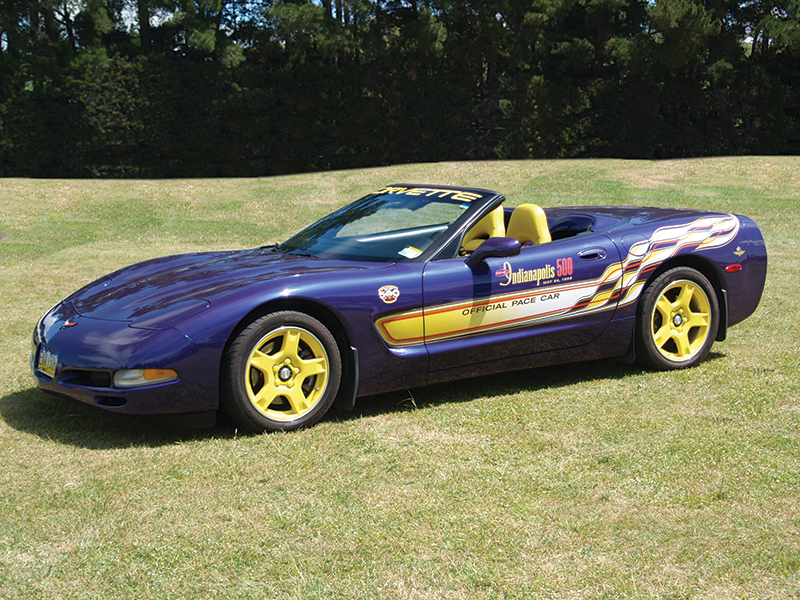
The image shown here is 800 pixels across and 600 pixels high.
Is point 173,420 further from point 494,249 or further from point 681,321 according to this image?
point 681,321

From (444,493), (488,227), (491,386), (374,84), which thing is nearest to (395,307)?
(491,386)

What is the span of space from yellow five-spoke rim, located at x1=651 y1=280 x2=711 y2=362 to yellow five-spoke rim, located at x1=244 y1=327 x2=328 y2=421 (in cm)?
233

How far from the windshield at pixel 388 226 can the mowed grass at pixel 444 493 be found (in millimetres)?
898

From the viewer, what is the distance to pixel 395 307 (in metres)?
4.30

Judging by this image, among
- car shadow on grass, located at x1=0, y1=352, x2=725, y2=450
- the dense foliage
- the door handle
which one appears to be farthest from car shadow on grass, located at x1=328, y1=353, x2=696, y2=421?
the dense foliage

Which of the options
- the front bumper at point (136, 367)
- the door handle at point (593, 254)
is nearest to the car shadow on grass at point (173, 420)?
the front bumper at point (136, 367)

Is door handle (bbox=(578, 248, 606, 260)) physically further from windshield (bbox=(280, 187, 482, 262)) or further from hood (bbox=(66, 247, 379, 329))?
hood (bbox=(66, 247, 379, 329))

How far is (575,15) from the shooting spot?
27.0 metres

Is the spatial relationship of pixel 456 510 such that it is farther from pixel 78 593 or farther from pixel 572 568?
pixel 78 593

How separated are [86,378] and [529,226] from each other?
2820 millimetres

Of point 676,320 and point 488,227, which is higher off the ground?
point 488,227

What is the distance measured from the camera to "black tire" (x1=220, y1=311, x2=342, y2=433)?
393cm

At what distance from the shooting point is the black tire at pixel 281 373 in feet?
12.9

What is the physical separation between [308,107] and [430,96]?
378 centimetres
